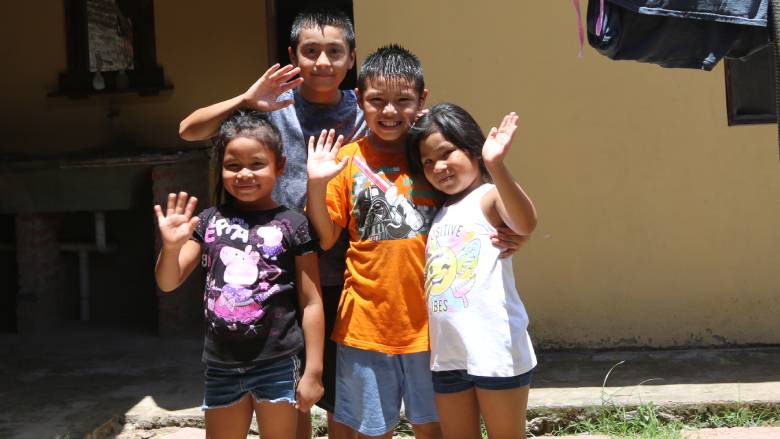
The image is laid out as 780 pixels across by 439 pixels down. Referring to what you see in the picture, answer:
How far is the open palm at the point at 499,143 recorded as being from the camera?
2.65 meters

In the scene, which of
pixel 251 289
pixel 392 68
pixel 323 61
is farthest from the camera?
pixel 323 61

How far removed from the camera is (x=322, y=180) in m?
2.77

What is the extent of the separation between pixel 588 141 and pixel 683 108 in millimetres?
552

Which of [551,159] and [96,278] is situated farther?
[96,278]

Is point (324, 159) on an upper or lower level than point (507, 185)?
upper

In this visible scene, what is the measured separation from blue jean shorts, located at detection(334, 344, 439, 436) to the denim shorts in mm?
67

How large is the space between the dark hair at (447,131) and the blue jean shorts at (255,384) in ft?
2.36

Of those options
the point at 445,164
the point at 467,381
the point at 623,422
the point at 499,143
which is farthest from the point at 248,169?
the point at 623,422

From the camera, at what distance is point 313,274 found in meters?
2.87

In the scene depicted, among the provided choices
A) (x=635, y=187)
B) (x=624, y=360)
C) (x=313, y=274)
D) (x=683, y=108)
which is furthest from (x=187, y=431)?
(x=683, y=108)

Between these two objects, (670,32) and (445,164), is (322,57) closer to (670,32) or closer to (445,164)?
(445,164)

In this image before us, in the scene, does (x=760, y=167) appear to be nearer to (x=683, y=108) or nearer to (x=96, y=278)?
(x=683, y=108)

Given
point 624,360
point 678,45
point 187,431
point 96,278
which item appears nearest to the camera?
point 678,45

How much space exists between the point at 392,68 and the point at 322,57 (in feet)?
0.86
